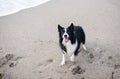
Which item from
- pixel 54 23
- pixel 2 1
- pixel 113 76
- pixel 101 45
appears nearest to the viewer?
pixel 113 76

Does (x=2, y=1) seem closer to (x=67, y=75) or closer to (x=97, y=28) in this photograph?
(x=97, y=28)

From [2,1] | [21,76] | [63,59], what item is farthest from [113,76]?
[2,1]

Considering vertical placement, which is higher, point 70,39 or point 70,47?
point 70,39

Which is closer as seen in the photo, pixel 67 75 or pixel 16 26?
pixel 67 75

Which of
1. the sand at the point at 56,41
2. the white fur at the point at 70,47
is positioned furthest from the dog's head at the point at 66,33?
the sand at the point at 56,41

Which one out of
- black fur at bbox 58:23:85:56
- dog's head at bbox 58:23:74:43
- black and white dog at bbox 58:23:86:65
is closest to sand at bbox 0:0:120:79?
black and white dog at bbox 58:23:86:65

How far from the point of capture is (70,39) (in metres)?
5.20

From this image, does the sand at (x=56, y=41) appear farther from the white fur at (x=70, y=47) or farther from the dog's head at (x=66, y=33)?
the dog's head at (x=66, y=33)

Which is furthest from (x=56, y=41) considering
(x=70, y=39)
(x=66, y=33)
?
(x=66, y=33)

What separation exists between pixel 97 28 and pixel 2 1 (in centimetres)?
472

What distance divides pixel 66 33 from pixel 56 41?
1717mm

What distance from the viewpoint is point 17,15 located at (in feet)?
28.0

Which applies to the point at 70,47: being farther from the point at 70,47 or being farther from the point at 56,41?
the point at 56,41

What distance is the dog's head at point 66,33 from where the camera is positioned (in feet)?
16.2
